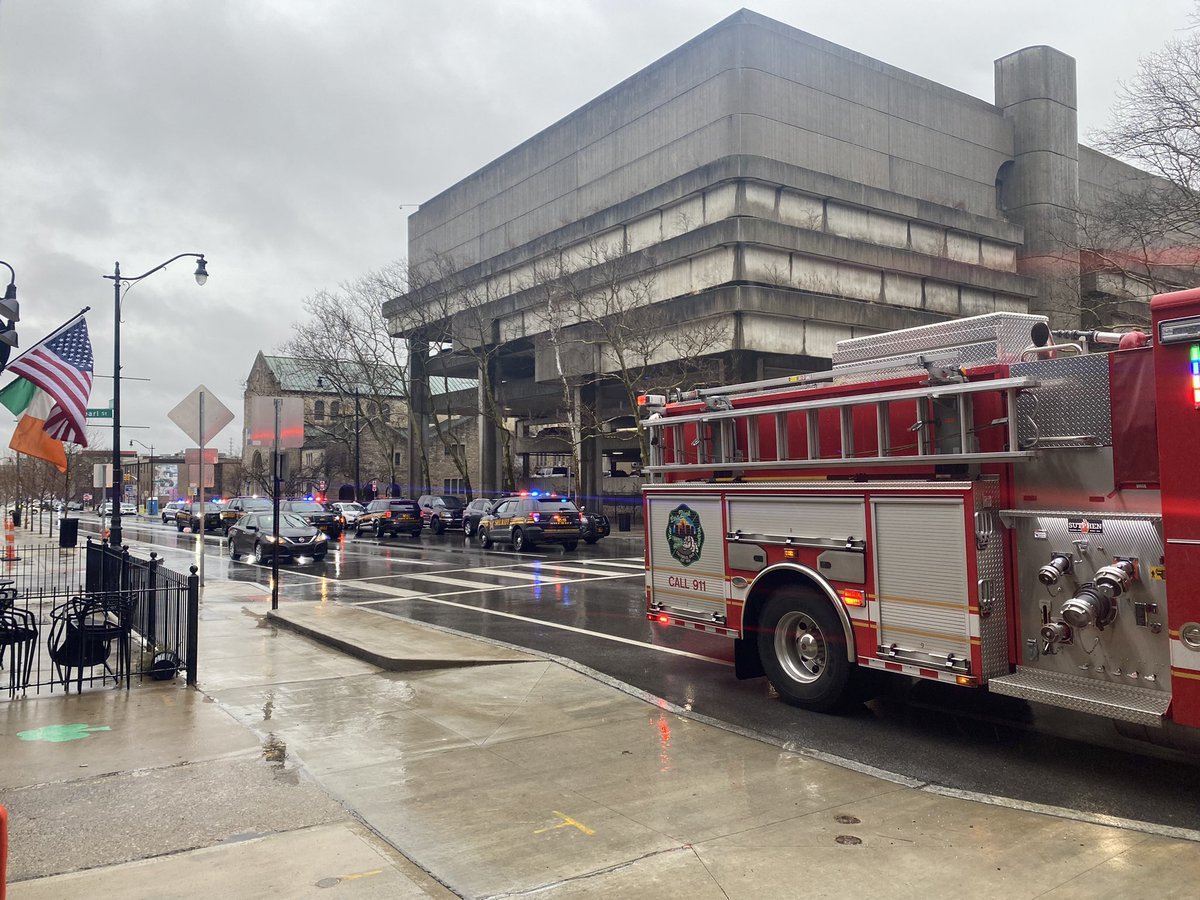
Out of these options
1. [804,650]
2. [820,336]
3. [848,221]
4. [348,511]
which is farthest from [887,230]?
[804,650]

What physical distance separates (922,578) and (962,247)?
43851 millimetres

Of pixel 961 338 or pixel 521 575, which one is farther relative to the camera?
pixel 521 575

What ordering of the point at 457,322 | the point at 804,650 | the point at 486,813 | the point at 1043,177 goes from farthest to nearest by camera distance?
1. the point at 457,322
2. the point at 1043,177
3. the point at 804,650
4. the point at 486,813

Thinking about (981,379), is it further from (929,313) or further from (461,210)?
(461,210)

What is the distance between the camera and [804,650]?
25.3 feet

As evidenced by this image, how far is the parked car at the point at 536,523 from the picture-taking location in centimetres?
2750

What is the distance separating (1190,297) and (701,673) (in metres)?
5.87

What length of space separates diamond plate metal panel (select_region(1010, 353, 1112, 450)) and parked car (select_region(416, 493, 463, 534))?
34660mm

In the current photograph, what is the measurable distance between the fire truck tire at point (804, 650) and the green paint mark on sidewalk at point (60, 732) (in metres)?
5.59

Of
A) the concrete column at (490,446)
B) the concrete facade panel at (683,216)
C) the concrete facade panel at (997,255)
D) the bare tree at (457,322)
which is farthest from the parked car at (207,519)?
the concrete facade panel at (997,255)

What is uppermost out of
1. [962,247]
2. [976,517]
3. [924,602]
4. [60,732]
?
[962,247]

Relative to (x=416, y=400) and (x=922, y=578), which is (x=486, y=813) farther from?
(x=416, y=400)

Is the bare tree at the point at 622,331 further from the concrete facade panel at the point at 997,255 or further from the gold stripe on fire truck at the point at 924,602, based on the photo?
the gold stripe on fire truck at the point at 924,602

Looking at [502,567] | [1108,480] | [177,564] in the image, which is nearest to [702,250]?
[502,567]
